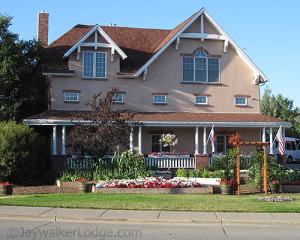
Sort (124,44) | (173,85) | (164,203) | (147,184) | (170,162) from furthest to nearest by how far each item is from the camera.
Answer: (124,44)
(173,85)
(170,162)
(147,184)
(164,203)

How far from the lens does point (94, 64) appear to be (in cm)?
3269

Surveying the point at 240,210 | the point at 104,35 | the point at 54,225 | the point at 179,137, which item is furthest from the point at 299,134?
the point at 54,225

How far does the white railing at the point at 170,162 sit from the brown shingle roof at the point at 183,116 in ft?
8.17

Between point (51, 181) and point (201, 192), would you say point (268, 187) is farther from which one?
point (51, 181)

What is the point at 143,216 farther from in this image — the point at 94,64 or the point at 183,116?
the point at 94,64

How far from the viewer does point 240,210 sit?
15547 millimetres

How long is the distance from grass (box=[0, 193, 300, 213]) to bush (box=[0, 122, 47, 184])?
22.2 feet

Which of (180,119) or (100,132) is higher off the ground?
(180,119)

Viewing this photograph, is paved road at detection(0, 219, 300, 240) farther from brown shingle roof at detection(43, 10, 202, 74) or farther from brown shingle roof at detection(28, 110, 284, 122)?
brown shingle roof at detection(43, 10, 202, 74)

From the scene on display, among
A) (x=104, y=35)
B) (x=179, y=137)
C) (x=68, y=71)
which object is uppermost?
→ (x=104, y=35)

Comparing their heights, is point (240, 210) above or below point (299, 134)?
below

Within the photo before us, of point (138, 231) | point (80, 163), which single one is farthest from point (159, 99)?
point (138, 231)

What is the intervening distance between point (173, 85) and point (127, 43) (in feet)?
16.9

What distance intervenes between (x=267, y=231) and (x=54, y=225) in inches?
213
